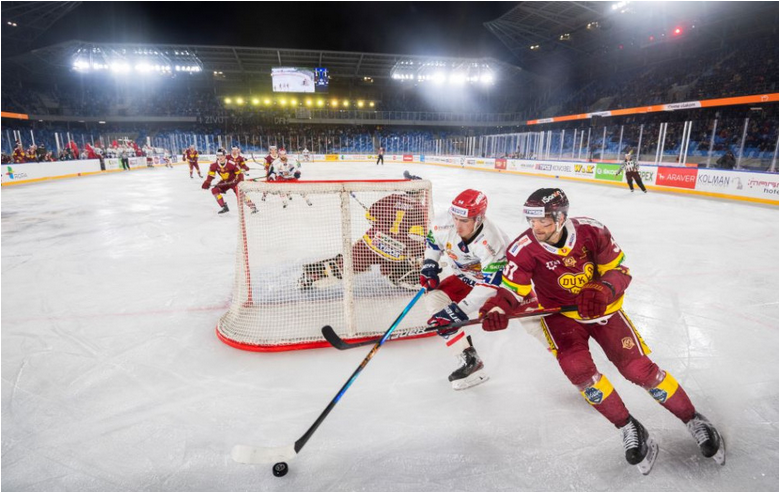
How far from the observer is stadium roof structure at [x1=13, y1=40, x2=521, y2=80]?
94.7ft

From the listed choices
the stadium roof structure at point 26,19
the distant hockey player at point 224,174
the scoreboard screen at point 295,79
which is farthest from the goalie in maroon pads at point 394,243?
the scoreboard screen at point 295,79

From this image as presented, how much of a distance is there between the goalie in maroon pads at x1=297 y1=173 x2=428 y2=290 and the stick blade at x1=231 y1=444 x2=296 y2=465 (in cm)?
189

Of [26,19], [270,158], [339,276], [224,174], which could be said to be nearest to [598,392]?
[339,276]

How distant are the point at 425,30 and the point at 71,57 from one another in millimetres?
26472

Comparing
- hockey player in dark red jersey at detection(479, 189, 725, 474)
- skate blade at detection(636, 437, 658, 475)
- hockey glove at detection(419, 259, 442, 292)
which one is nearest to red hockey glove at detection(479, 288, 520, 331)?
hockey player in dark red jersey at detection(479, 189, 725, 474)

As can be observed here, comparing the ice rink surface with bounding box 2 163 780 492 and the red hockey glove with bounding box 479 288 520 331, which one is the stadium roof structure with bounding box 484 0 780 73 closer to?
the ice rink surface with bounding box 2 163 780 492

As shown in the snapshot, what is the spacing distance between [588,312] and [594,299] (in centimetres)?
7

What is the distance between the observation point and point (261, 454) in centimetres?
185

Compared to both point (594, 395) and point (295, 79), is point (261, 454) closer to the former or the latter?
point (594, 395)

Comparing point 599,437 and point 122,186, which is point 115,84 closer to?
point 122,186

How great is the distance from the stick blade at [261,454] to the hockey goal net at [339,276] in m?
1.07

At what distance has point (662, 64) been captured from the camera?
25406mm

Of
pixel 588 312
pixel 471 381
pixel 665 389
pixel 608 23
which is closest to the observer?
pixel 588 312

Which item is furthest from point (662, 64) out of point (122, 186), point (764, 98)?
point (122, 186)
